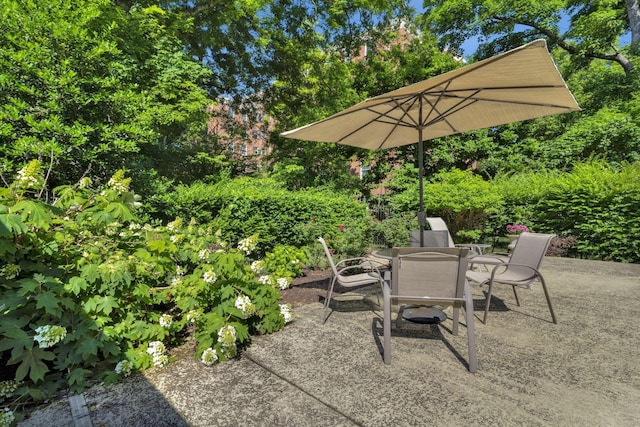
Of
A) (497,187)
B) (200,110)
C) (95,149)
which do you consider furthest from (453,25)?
(95,149)

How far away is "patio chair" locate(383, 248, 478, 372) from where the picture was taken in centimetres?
267

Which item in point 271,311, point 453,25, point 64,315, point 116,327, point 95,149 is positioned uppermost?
point 453,25

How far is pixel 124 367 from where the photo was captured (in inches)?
96.3

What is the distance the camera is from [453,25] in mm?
15000

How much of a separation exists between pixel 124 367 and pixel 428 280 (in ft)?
8.40

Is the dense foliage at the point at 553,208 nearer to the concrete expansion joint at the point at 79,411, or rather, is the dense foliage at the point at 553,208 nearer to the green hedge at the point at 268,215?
the green hedge at the point at 268,215

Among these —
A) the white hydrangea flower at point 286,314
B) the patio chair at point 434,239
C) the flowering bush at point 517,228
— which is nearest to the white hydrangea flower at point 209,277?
the white hydrangea flower at point 286,314

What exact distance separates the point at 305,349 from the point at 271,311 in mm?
554

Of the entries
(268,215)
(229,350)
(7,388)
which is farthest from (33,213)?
(268,215)

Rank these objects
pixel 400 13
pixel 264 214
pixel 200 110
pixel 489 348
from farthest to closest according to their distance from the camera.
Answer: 1. pixel 400 13
2. pixel 200 110
3. pixel 264 214
4. pixel 489 348

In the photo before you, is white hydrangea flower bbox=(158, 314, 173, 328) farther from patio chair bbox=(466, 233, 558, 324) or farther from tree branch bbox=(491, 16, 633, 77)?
tree branch bbox=(491, 16, 633, 77)

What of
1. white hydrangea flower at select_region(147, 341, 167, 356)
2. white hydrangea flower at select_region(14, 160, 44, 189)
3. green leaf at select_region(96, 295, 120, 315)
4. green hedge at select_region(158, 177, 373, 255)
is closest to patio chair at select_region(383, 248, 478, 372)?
white hydrangea flower at select_region(147, 341, 167, 356)

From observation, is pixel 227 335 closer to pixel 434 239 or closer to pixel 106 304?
pixel 106 304

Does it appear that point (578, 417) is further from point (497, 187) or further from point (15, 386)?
point (497, 187)
